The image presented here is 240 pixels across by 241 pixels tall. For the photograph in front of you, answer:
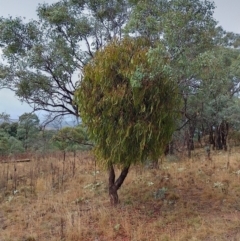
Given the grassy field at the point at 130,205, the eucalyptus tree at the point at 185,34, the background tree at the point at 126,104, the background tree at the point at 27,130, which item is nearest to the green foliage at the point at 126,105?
the background tree at the point at 126,104

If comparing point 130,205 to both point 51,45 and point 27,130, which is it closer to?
point 51,45

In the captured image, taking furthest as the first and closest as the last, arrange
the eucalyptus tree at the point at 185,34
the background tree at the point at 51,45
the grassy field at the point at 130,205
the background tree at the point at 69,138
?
1. the background tree at the point at 69,138
2. the background tree at the point at 51,45
3. the eucalyptus tree at the point at 185,34
4. the grassy field at the point at 130,205

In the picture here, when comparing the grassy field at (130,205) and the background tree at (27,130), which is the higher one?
the background tree at (27,130)

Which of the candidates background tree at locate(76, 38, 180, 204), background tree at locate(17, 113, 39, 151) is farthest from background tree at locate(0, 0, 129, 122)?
background tree at locate(76, 38, 180, 204)

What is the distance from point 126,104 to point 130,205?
88.5 inches

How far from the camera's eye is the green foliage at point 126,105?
5633 millimetres

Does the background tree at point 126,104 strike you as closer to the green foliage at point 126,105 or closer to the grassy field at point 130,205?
the green foliage at point 126,105

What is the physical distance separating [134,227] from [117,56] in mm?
3113

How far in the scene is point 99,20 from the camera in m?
11.0

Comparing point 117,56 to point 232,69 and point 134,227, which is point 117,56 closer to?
point 134,227

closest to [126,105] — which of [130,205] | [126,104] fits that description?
[126,104]

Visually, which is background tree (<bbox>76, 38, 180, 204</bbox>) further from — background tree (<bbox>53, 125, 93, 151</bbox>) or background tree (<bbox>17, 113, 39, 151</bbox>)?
background tree (<bbox>53, 125, 93, 151</bbox>)

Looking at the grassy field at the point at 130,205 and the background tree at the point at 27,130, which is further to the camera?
the background tree at the point at 27,130

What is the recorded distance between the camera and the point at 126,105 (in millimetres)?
5684
